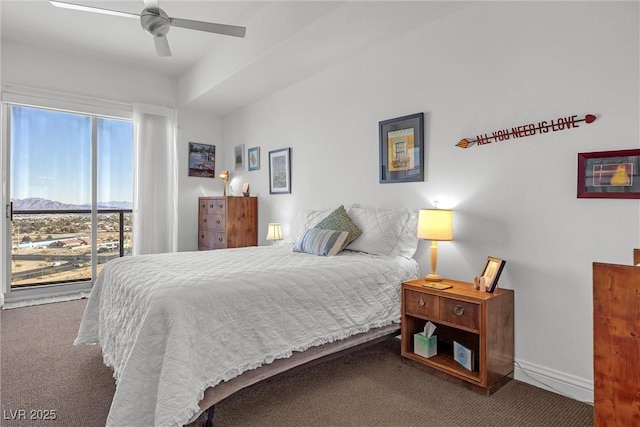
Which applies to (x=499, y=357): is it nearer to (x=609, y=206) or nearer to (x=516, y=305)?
(x=516, y=305)

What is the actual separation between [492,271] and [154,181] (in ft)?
14.3

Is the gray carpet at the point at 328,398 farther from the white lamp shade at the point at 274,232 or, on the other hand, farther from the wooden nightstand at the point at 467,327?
the white lamp shade at the point at 274,232

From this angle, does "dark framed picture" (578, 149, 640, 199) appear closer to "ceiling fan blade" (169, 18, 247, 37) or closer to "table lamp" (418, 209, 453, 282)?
"table lamp" (418, 209, 453, 282)

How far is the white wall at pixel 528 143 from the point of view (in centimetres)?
200

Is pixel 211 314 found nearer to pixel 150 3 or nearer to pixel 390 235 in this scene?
pixel 390 235

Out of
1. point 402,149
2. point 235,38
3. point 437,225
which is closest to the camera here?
point 437,225

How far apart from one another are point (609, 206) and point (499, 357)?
1070 mm

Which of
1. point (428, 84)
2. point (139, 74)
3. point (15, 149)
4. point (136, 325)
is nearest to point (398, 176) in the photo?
point (428, 84)

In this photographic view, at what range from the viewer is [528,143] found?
91.0 inches

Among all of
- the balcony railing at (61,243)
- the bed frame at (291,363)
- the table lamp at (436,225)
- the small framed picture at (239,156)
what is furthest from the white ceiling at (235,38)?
the bed frame at (291,363)

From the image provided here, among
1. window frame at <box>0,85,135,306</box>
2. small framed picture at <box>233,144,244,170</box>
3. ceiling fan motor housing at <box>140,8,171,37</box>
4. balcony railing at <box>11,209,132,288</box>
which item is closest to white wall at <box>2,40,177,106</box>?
window frame at <box>0,85,135,306</box>

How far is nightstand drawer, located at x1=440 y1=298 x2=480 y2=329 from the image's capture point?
211 centimetres

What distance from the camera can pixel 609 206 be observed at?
199 centimetres

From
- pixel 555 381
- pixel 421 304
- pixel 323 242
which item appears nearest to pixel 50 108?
pixel 323 242
